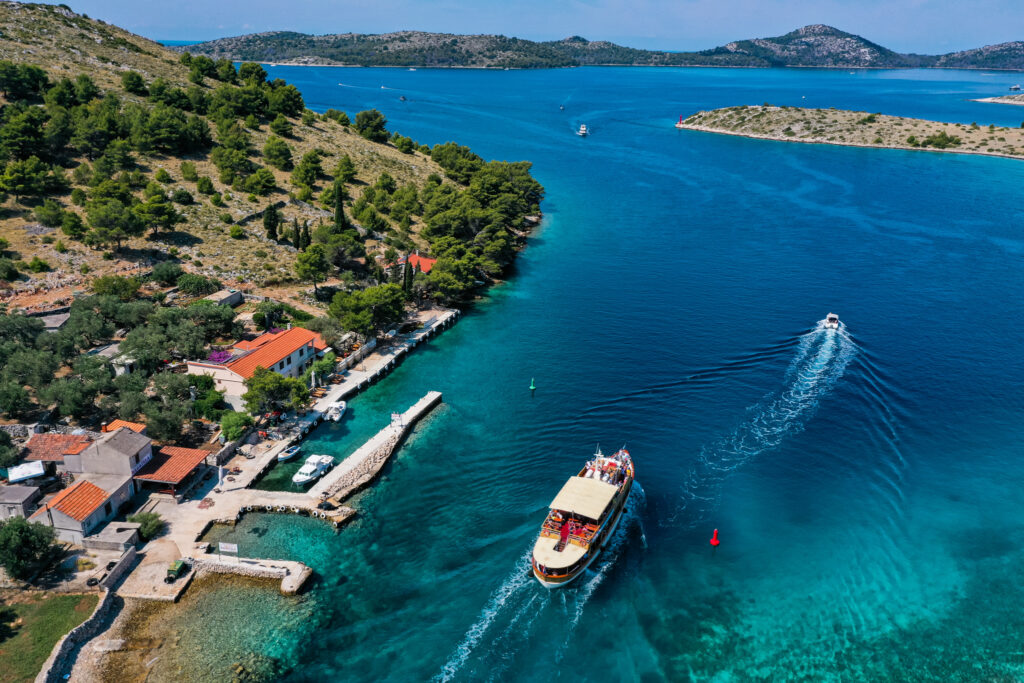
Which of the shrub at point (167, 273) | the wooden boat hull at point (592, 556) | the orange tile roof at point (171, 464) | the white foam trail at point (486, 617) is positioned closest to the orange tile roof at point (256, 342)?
the orange tile roof at point (171, 464)

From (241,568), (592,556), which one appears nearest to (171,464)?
(241,568)

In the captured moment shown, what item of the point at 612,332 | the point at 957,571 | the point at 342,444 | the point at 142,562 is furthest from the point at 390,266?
the point at 957,571

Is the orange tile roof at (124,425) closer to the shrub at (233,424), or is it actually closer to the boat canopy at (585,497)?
the shrub at (233,424)

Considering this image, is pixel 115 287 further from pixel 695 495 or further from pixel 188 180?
pixel 695 495

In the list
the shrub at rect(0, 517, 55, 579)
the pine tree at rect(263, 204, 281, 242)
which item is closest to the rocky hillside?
the pine tree at rect(263, 204, 281, 242)

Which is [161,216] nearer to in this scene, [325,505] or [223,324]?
[223,324]

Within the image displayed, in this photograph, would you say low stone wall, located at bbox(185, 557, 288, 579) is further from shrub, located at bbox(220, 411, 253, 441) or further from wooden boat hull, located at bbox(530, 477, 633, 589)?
wooden boat hull, located at bbox(530, 477, 633, 589)

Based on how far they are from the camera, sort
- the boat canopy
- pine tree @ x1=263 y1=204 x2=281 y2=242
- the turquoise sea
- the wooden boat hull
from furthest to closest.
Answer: pine tree @ x1=263 y1=204 x2=281 y2=242 → the boat canopy → the wooden boat hull → the turquoise sea
